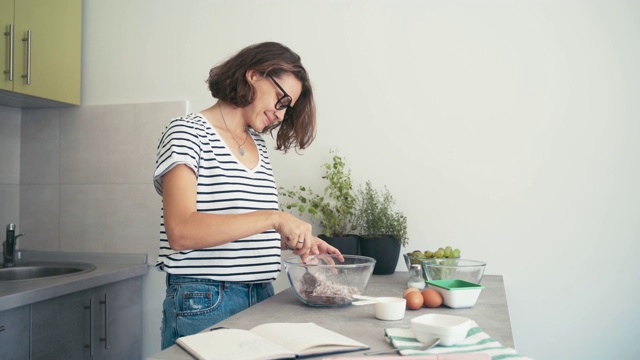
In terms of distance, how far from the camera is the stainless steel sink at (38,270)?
2283mm

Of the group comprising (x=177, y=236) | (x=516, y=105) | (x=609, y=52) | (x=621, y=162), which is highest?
(x=609, y=52)

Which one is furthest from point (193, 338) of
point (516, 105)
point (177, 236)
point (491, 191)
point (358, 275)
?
point (516, 105)

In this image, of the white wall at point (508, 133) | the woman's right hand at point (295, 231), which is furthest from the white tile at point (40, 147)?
the woman's right hand at point (295, 231)

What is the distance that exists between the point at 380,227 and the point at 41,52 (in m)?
1.55

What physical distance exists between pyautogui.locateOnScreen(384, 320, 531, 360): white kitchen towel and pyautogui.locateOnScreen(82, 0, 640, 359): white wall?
1.00 m

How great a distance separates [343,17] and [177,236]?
1307mm

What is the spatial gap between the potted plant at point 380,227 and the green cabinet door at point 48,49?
136 cm

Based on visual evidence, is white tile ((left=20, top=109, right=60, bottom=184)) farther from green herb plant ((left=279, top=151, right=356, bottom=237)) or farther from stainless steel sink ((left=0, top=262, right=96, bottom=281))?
green herb plant ((left=279, top=151, right=356, bottom=237))

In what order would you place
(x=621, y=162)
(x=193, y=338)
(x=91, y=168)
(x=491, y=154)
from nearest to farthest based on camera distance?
(x=193, y=338), (x=621, y=162), (x=491, y=154), (x=91, y=168)

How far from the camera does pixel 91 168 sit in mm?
2508

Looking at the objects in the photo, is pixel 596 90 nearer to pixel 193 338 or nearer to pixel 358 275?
pixel 358 275

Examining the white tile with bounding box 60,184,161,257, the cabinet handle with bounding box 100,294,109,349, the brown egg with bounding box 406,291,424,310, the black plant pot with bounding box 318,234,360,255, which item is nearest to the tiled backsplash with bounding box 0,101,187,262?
the white tile with bounding box 60,184,161,257

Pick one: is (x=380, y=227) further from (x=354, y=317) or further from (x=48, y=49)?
(x=48, y=49)

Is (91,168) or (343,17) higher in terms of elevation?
(343,17)
